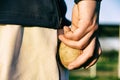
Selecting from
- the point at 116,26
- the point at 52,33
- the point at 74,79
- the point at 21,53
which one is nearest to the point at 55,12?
the point at 52,33

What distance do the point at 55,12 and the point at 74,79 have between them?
10.3 metres

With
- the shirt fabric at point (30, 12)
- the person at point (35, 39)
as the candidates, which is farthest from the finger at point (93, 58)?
the shirt fabric at point (30, 12)

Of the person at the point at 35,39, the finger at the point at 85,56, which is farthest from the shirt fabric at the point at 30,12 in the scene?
the finger at the point at 85,56

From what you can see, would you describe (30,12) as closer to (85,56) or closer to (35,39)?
(35,39)

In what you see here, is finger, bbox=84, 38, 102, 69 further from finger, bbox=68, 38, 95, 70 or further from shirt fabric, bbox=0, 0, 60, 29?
shirt fabric, bbox=0, 0, 60, 29

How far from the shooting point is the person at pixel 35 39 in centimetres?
146

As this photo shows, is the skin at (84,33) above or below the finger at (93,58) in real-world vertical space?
above

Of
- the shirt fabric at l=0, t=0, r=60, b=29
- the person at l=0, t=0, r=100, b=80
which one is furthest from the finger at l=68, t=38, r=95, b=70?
the shirt fabric at l=0, t=0, r=60, b=29

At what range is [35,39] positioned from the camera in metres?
1.49

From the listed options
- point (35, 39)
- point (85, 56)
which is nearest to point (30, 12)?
point (35, 39)

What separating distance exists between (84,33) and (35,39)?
0.15 meters

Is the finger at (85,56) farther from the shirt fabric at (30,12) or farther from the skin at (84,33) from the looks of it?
the shirt fabric at (30,12)

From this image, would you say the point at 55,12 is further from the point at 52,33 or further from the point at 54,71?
the point at 54,71

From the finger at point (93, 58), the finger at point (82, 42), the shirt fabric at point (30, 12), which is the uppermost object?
the shirt fabric at point (30, 12)
